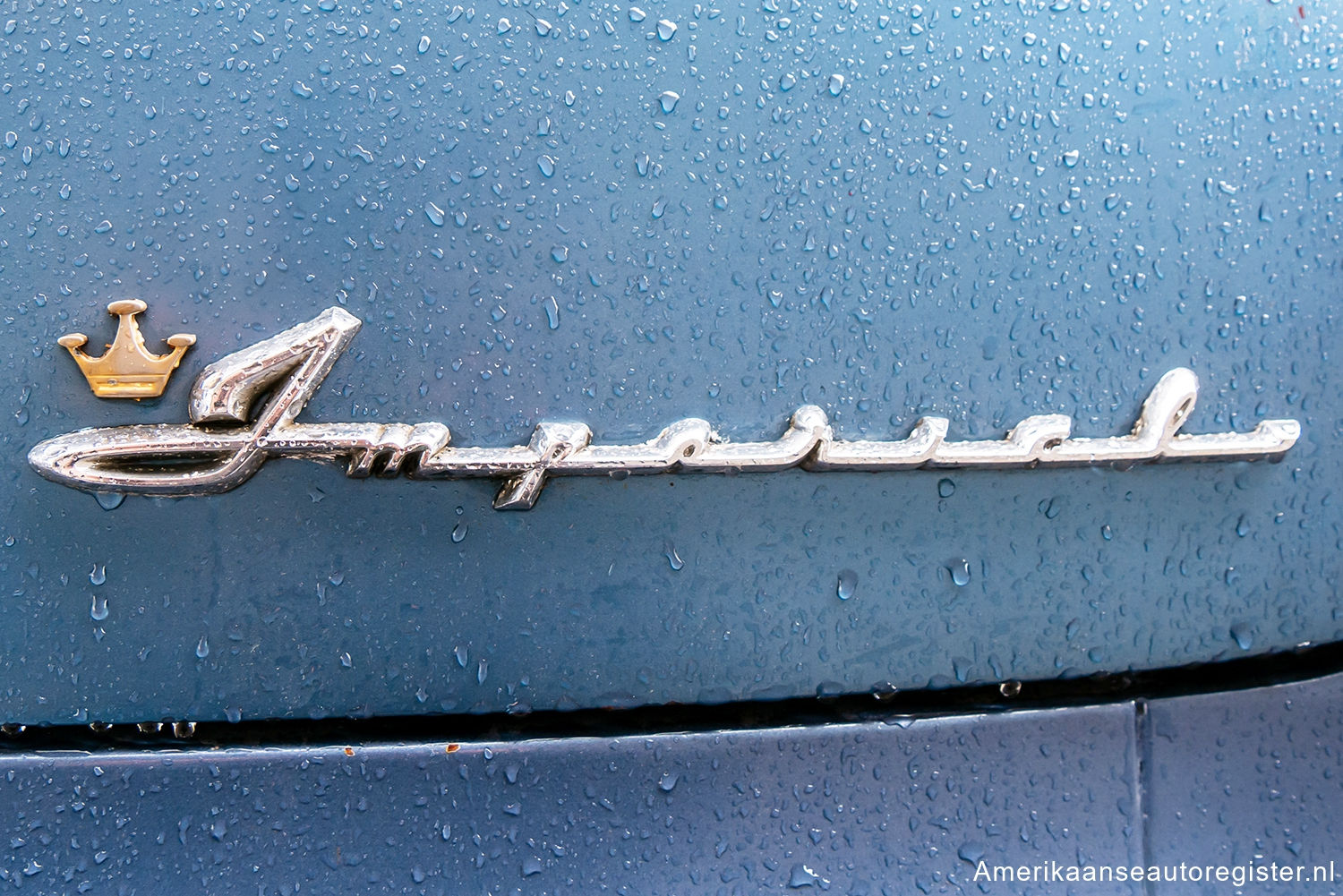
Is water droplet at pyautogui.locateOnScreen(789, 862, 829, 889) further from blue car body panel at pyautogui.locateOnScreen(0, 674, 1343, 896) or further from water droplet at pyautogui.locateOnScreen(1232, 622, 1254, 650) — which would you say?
water droplet at pyautogui.locateOnScreen(1232, 622, 1254, 650)

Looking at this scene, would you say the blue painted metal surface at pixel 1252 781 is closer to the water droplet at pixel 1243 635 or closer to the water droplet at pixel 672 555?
the water droplet at pixel 1243 635

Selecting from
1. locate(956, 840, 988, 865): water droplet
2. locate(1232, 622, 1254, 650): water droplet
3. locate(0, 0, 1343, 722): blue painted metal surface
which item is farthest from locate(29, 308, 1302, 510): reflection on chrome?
locate(956, 840, 988, 865): water droplet

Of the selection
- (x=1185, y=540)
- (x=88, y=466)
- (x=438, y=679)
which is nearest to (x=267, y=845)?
(x=438, y=679)

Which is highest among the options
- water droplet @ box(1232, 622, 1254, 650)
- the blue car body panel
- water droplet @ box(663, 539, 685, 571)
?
water droplet @ box(663, 539, 685, 571)

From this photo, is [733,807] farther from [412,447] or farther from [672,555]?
[412,447]

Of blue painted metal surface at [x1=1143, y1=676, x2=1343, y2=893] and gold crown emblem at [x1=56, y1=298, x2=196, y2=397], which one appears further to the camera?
blue painted metal surface at [x1=1143, y1=676, x2=1343, y2=893]

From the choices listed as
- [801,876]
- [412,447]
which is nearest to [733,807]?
[801,876]

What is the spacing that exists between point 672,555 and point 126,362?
49 centimetres

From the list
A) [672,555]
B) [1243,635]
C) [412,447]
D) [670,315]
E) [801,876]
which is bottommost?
[801,876]

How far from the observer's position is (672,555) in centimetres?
80

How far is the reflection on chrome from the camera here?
0.74 metres

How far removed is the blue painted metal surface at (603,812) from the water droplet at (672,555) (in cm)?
17

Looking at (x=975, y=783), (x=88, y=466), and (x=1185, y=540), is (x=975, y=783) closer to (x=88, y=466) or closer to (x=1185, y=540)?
(x=1185, y=540)

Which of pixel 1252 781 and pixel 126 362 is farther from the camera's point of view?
pixel 1252 781
